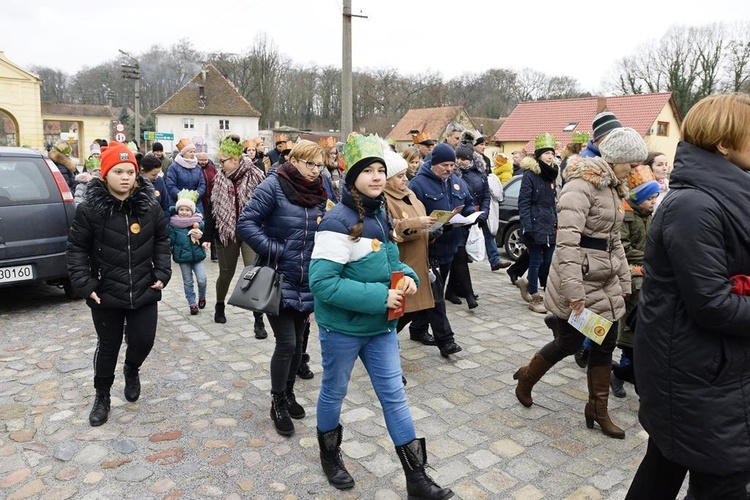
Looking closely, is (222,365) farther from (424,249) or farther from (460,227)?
(460,227)

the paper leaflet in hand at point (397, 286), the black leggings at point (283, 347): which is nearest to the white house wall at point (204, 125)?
the black leggings at point (283, 347)

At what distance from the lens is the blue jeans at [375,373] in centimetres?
301

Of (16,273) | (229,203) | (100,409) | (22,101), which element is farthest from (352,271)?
(22,101)

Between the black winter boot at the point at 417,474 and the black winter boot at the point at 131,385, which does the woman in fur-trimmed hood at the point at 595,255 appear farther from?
the black winter boot at the point at 131,385

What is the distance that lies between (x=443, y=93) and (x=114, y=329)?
70227 millimetres

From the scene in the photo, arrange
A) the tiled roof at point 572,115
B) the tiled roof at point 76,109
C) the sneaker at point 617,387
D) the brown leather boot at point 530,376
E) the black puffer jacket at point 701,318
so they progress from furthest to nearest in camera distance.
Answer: the tiled roof at point 76,109 → the tiled roof at point 572,115 → the sneaker at point 617,387 → the brown leather boot at point 530,376 → the black puffer jacket at point 701,318

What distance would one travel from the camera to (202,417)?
411 centimetres

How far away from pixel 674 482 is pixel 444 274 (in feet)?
11.6

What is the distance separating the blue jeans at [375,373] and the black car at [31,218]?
4985 mm

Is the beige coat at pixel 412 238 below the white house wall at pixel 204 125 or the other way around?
below

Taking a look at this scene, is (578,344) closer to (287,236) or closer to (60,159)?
(287,236)

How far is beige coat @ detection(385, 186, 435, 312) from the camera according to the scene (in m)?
4.58

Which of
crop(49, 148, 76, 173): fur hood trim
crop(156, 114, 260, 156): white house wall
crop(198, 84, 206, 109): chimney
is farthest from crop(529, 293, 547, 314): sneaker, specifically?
crop(198, 84, 206, 109): chimney

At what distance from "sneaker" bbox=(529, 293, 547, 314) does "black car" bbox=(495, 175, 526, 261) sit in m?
3.15
